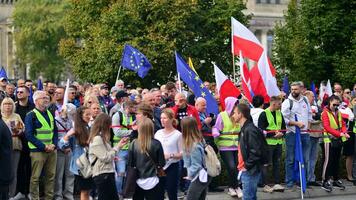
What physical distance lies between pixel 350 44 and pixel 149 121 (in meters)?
24.2

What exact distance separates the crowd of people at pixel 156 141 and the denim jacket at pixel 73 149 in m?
0.02

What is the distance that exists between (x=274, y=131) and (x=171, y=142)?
157 inches

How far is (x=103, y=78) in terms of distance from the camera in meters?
35.0

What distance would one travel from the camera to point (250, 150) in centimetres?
1319

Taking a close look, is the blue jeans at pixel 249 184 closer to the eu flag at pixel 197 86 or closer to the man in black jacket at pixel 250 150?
the man in black jacket at pixel 250 150

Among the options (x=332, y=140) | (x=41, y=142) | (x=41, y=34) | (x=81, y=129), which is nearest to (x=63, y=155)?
(x=41, y=142)

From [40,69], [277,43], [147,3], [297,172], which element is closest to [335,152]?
[297,172]

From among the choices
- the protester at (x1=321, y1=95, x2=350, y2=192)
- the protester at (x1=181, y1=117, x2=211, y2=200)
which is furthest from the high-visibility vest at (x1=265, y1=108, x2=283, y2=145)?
the protester at (x1=181, y1=117, x2=211, y2=200)

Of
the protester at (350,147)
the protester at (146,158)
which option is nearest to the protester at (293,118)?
the protester at (350,147)

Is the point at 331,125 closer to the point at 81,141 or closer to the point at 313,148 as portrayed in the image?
the point at 313,148

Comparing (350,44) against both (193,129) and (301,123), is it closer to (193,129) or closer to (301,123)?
(301,123)

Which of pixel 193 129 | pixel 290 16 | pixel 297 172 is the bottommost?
pixel 297 172

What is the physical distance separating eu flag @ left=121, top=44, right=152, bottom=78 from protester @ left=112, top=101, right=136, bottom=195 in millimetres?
6629

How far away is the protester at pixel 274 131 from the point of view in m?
16.7
